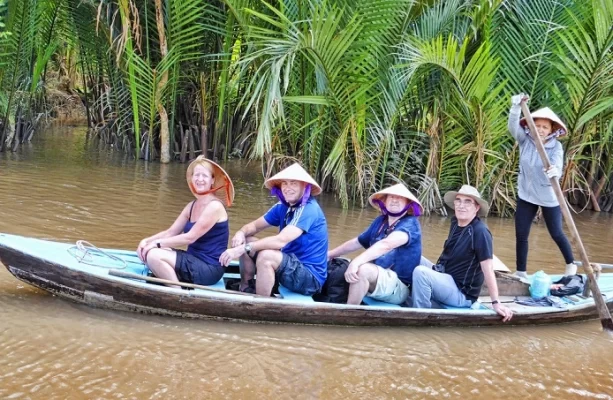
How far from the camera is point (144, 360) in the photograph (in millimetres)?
3902

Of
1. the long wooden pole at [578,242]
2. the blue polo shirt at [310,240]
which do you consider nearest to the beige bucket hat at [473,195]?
the long wooden pole at [578,242]

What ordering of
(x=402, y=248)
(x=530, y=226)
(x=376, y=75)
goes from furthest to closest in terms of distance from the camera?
(x=376, y=75) → (x=530, y=226) → (x=402, y=248)

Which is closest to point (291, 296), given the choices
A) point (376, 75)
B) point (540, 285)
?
point (540, 285)

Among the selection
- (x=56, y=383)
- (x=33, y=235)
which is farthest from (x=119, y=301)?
(x=33, y=235)

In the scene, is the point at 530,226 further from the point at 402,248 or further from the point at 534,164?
the point at 402,248

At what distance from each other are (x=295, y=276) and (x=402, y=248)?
801 millimetres

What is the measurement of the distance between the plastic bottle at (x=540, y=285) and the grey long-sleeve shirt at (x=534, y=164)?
573 millimetres

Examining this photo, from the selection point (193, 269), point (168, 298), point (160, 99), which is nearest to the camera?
point (168, 298)

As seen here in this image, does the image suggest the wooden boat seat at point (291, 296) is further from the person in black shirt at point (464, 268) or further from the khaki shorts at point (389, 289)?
the person in black shirt at point (464, 268)

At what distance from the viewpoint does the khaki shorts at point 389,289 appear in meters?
4.74

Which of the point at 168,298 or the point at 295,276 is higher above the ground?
the point at 295,276

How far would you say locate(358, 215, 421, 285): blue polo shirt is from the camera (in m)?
4.79

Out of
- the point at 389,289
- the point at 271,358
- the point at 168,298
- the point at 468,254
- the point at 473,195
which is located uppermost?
the point at 473,195

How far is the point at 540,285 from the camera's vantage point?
5.23 meters
